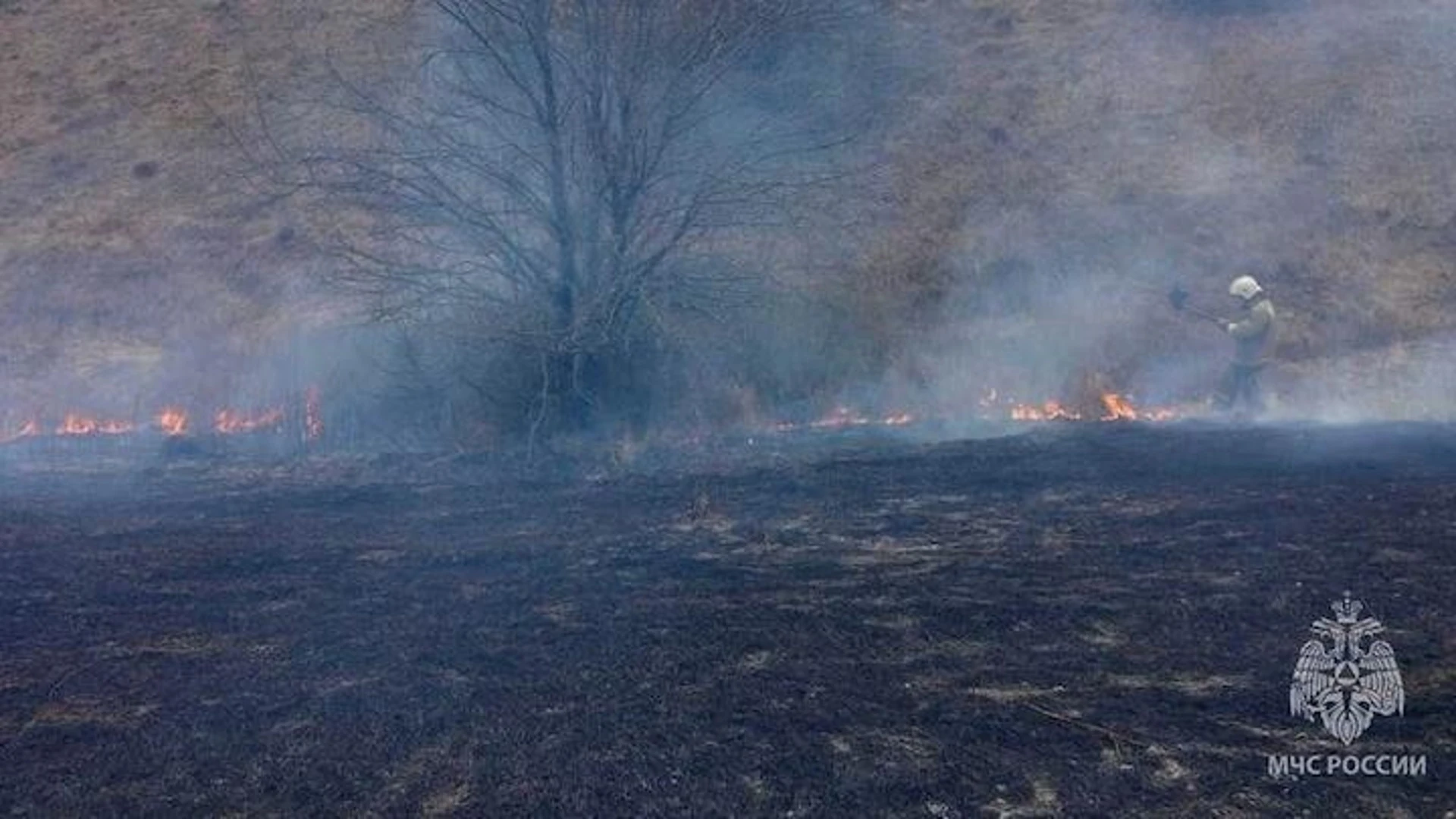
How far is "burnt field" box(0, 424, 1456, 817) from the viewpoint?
563 centimetres

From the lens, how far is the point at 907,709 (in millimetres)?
6367

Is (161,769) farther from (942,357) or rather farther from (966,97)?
(966,97)

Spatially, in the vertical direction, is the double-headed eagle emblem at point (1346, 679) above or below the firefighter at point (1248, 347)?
below

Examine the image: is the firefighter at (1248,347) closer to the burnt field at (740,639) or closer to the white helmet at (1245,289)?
the white helmet at (1245,289)

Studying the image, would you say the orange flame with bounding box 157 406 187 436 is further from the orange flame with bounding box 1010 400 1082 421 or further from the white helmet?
the white helmet

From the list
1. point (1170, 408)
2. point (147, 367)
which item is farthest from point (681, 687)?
point (147, 367)

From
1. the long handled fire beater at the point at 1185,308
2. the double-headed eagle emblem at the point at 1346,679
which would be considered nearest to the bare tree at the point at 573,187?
the long handled fire beater at the point at 1185,308

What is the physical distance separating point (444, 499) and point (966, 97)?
16.6 meters

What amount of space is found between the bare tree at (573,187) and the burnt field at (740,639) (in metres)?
3.23

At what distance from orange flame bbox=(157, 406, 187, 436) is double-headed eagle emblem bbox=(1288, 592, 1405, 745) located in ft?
50.8

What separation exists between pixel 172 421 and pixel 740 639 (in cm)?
1321

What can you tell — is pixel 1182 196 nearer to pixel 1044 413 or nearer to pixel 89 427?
pixel 1044 413

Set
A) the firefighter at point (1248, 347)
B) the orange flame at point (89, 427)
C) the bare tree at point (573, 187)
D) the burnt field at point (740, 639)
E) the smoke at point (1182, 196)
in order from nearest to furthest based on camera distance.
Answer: the burnt field at point (740, 639), the bare tree at point (573, 187), the firefighter at point (1248, 347), the orange flame at point (89, 427), the smoke at point (1182, 196)

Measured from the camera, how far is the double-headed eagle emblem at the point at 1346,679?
604 centimetres
